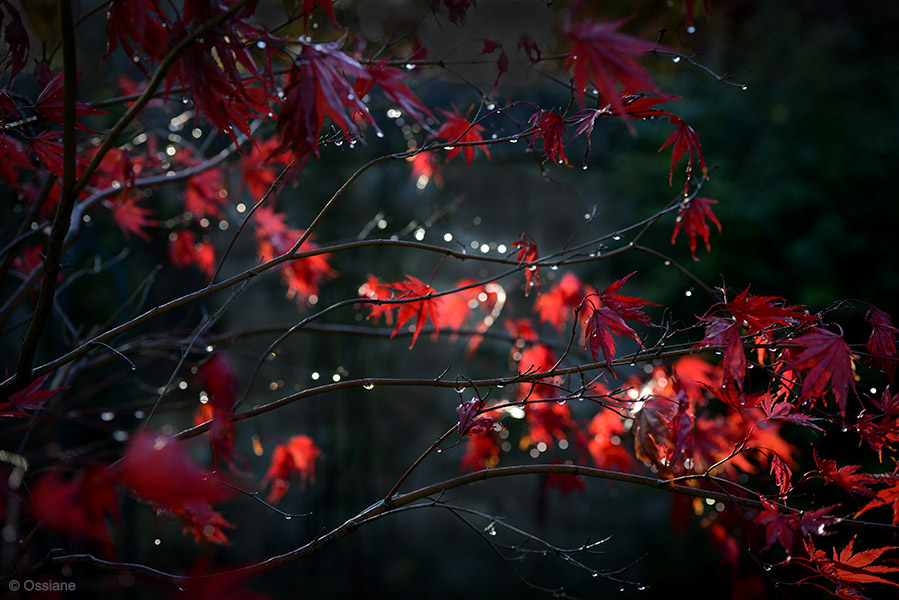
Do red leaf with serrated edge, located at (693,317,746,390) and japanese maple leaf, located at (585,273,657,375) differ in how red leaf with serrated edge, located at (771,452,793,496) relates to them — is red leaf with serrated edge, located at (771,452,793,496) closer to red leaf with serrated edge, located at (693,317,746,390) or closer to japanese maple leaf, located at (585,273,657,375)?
red leaf with serrated edge, located at (693,317,746,390)

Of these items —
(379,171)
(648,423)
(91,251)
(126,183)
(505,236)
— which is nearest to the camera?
(648,423)

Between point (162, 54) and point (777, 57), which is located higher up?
point (162, 54)

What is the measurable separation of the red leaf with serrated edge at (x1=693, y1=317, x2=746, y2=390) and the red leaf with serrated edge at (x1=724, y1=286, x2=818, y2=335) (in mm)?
28

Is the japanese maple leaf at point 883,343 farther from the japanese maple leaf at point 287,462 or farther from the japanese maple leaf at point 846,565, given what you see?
the japanese maple leaf at point 287,462

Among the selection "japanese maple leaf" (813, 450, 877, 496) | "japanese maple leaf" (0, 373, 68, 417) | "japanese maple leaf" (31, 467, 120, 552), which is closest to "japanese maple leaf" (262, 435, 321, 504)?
"japanese maple leaf" (0, 373, 68, 417)

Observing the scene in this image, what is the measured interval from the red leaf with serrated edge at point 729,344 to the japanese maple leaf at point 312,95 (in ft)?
2.55

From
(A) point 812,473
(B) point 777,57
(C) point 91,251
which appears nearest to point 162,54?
(A) point 812,473

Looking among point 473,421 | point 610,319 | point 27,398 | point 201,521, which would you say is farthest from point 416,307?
point 27,398

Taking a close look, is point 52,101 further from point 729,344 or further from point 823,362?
point 823,362

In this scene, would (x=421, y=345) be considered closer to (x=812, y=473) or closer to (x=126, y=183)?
(x=126, y=183)

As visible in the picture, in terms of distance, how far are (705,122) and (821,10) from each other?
5.91ft

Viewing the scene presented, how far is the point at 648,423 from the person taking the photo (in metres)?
1.29

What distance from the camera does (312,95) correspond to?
2.85 ft

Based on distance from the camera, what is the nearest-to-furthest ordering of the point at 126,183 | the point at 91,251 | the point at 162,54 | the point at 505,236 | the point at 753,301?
the point at 162,54
the point at 753,301
the point at 126,183
the point at 91,251
the point at 505,236
